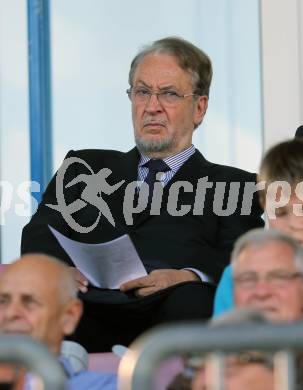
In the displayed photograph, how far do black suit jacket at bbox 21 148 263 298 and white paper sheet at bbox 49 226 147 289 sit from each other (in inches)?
6.9

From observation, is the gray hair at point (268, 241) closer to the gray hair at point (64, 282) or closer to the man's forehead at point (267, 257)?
the man's forehead at point (267, 257)

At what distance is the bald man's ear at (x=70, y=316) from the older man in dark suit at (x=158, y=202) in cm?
91

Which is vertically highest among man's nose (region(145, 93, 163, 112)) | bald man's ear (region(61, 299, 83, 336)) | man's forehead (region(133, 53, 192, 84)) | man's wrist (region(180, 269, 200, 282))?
man's forehead (region(133, 53, 192, 84))

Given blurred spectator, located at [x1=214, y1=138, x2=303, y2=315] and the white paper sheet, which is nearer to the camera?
blurred spectator, located at [x1=214, y1=138, x2=303, y2=315]

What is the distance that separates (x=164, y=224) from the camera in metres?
4.28

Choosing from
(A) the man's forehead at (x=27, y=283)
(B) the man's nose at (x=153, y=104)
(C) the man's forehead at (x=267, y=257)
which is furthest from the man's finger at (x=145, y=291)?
(C) the man's forehead at (x=267, y=257)

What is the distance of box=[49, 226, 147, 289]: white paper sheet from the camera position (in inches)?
151

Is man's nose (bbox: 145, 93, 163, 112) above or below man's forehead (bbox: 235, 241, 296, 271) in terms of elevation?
above

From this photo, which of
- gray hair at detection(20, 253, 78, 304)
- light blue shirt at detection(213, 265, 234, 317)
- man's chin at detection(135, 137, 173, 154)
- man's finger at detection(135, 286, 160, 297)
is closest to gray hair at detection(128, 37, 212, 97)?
man's chin at detection(135, 137, 173, 154)

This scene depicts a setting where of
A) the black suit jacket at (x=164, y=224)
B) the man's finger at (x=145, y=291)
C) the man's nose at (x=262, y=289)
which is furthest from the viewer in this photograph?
the black suit jacket at (x=164, y=224)

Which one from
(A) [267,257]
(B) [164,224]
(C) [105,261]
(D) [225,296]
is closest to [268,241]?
(A) [267,257]

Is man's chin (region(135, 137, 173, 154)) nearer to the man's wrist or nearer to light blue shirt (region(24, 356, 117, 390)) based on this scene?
the man's wrist

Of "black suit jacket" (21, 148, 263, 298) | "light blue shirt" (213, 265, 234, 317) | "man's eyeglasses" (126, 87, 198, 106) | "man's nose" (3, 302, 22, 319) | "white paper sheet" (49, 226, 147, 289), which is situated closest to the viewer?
"man's nose" (3, 302, 22, 319)

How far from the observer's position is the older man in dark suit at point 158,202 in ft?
13.0
